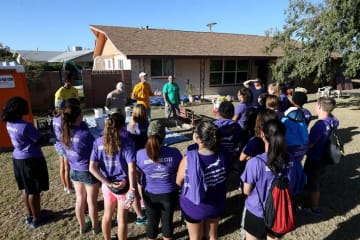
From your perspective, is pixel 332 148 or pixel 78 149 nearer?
pixel 78 149

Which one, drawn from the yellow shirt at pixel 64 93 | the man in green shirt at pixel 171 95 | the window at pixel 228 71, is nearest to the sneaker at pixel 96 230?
the yellow shirt at pixel 64 93

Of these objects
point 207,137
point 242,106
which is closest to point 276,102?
point 242,106

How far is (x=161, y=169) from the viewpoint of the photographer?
7.89 ft

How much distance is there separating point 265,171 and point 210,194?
0.53 metres

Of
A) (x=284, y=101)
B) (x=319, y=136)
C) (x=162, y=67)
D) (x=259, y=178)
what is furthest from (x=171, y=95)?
(x=162, y=67)

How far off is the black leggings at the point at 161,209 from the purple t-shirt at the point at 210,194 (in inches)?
8.1

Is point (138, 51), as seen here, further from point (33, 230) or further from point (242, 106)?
point (33, 230)

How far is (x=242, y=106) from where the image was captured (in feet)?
13.4

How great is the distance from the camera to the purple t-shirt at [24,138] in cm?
293

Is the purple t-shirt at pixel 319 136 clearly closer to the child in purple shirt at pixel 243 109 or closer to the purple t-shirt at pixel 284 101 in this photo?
the child in purple shirt at pixel 243 109

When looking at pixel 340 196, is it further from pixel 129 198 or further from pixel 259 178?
pixel 129 198

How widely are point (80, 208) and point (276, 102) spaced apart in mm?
3036

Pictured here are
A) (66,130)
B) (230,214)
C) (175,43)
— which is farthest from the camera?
(175,43)

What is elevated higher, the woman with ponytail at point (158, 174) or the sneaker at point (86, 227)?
the woman with ponytail at point (158, 174)
